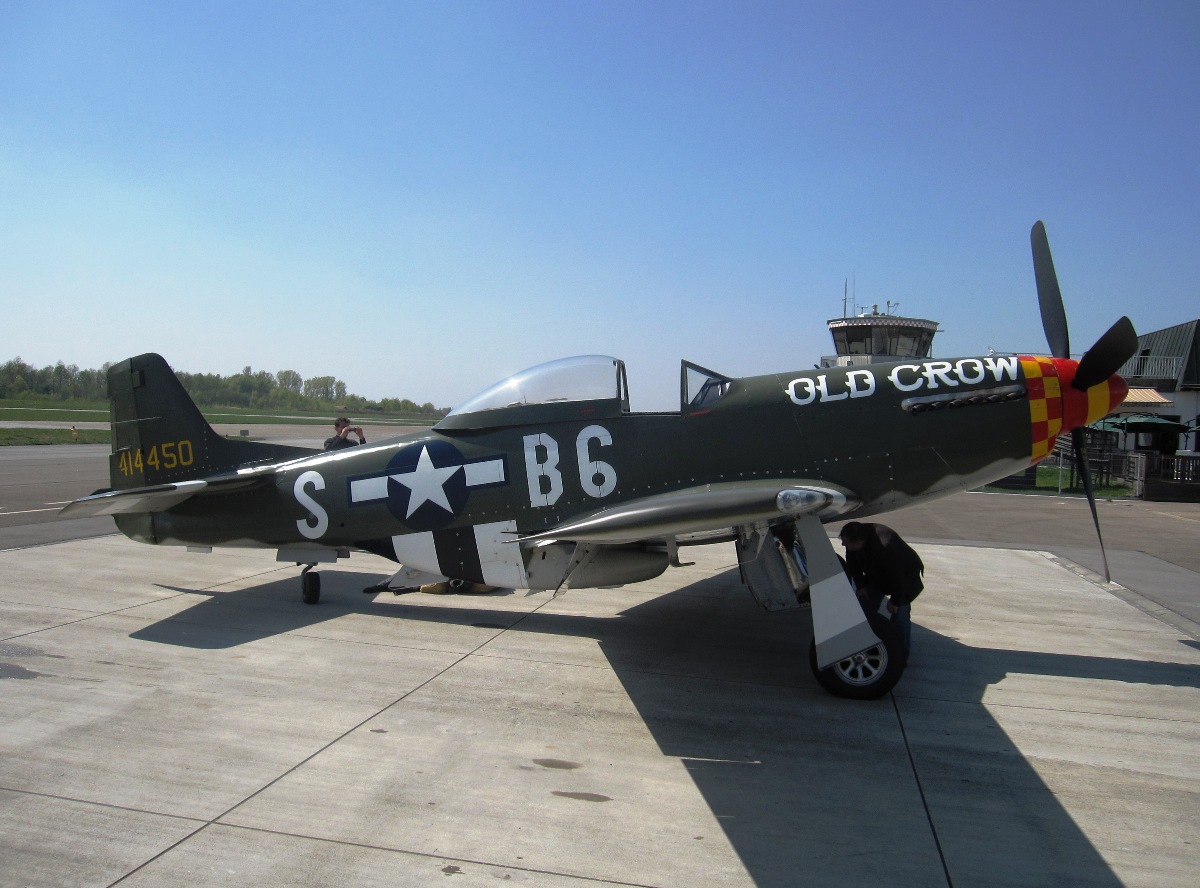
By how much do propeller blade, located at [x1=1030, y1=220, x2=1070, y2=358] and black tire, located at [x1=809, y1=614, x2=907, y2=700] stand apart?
3356 mm

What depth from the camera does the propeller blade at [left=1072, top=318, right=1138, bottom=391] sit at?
600cm

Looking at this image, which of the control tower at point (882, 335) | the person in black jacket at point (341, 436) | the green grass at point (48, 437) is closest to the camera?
the person in black jacket at point (341, 436)

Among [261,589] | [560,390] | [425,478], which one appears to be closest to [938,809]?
[560,390]

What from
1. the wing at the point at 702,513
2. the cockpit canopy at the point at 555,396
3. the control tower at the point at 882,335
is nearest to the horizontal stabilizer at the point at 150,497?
the cockpit canopy at the point at 555,396

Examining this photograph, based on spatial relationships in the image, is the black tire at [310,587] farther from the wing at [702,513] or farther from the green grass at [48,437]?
the green grass at [48,437]

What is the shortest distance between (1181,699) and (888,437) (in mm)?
2881

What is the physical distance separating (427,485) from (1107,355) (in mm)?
Answer: 5889

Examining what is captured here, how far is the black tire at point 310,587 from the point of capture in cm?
817

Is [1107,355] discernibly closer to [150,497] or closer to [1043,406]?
[1043,406]

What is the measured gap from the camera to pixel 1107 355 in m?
6.05

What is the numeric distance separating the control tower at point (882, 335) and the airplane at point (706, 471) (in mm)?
20622

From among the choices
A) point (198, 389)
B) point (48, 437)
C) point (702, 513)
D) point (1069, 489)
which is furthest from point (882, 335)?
point (198, 389)

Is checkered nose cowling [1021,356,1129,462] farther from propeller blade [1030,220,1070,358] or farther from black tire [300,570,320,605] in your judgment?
black tire [300,570,320,605]

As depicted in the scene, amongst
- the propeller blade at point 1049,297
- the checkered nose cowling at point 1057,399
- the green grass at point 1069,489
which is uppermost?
the propeller blade at point 1049,297
